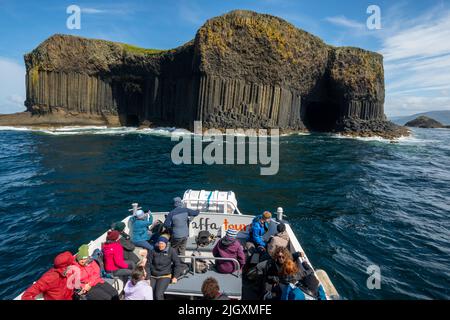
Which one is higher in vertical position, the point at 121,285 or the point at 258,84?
the point at 258,84

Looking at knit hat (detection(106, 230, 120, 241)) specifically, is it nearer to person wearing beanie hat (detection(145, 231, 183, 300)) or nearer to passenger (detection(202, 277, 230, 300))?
person wearing beanie hat (detection(145, 231, 183, 300))

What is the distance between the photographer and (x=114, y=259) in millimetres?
7449

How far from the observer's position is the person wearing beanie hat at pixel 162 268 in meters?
6.71

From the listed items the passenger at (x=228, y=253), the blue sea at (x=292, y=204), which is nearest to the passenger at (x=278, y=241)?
the passenger at (x=228, y=253)

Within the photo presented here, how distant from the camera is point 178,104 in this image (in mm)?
62844

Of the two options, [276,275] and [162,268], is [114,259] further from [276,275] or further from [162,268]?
[276,275]

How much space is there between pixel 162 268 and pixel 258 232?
12.4ft

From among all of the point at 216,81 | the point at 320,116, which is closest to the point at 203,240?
the point at 216,81

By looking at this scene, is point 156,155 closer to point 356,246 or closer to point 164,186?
point 164,186

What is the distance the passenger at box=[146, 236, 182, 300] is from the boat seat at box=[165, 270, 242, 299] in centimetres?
17

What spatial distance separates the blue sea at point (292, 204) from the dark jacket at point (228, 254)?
13.1 feet

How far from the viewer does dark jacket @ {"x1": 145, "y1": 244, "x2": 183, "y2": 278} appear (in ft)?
22.6

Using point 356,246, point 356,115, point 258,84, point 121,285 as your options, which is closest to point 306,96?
point 356,115

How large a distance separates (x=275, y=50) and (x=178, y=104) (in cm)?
2436
